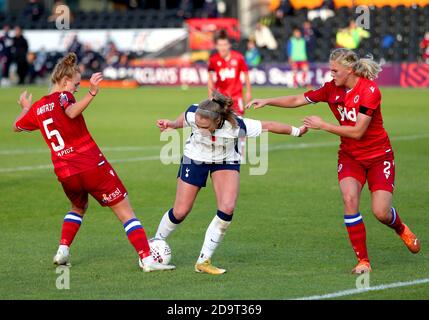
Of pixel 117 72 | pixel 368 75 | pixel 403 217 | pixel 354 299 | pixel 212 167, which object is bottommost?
pixel 117 72

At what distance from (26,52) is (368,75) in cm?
3313

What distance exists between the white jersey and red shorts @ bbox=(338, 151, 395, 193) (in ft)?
3.27

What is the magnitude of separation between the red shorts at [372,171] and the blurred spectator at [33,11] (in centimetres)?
4074

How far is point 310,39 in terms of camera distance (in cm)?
3878

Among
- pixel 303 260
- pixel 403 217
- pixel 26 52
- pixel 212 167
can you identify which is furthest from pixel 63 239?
pixel 26 52

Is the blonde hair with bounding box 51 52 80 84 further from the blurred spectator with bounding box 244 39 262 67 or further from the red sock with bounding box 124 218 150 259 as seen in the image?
the blurred spectator with bounding box 244 39 262 67

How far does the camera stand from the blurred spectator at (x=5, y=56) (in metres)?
41.9

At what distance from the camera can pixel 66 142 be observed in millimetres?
9344

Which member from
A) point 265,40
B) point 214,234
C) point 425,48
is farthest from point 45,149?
point 265,40

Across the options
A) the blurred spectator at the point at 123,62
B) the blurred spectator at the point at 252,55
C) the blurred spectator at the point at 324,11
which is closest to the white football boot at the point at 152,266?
the blurred spectator at the point at 252,55

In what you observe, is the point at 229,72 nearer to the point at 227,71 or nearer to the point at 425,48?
the point at 227,71

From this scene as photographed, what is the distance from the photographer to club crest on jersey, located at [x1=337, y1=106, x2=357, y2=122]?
31.2 feet

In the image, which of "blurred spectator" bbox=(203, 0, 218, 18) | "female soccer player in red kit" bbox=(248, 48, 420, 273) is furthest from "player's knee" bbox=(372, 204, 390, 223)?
"blurred spectator" bbox=(203, 0, 218, 18)
